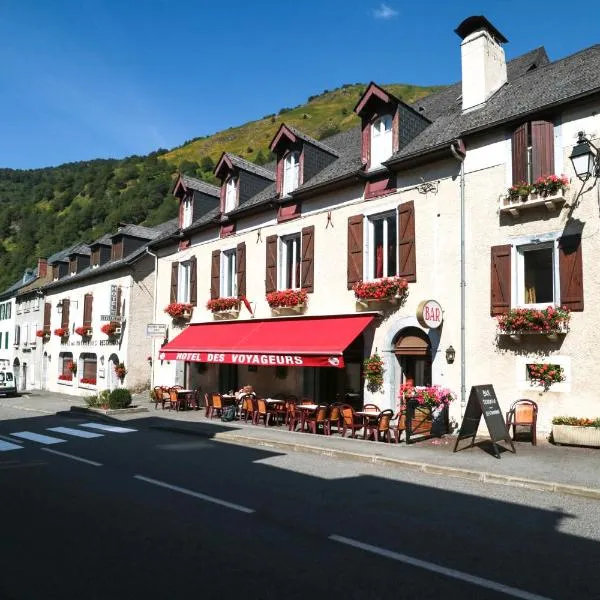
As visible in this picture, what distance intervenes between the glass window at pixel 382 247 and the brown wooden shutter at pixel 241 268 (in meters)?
5.41

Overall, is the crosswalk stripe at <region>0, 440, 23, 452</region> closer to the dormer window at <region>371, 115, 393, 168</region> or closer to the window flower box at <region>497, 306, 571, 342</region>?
the window flower box at <region>497, 306, 571, 342</region>

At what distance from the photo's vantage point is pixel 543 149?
476 inches

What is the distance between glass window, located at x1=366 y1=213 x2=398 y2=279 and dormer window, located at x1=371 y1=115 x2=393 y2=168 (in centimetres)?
163

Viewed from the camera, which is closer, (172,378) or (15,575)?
A: (15,575)

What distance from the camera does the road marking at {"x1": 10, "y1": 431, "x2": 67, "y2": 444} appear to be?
13031 millimetres

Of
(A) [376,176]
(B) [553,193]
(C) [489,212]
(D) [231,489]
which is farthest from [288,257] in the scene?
(D) [231,489]

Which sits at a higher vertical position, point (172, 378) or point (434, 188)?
point (434, 188)

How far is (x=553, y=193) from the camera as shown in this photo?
38.3 ft

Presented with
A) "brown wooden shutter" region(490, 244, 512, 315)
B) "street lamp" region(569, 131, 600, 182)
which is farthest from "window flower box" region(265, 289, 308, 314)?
"street lamp" region(569, 131, 600, 182)

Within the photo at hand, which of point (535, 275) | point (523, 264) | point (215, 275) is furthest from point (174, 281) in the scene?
point (535, 275)

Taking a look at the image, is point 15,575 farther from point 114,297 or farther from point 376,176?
point 114,297

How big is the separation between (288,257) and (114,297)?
39.5 feet

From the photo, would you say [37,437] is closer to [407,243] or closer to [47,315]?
[407,243]

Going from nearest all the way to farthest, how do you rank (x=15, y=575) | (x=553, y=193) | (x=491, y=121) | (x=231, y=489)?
(x=15, y=575), (x=231, y=489), (x=553, y=193), (x=491, y=121)
